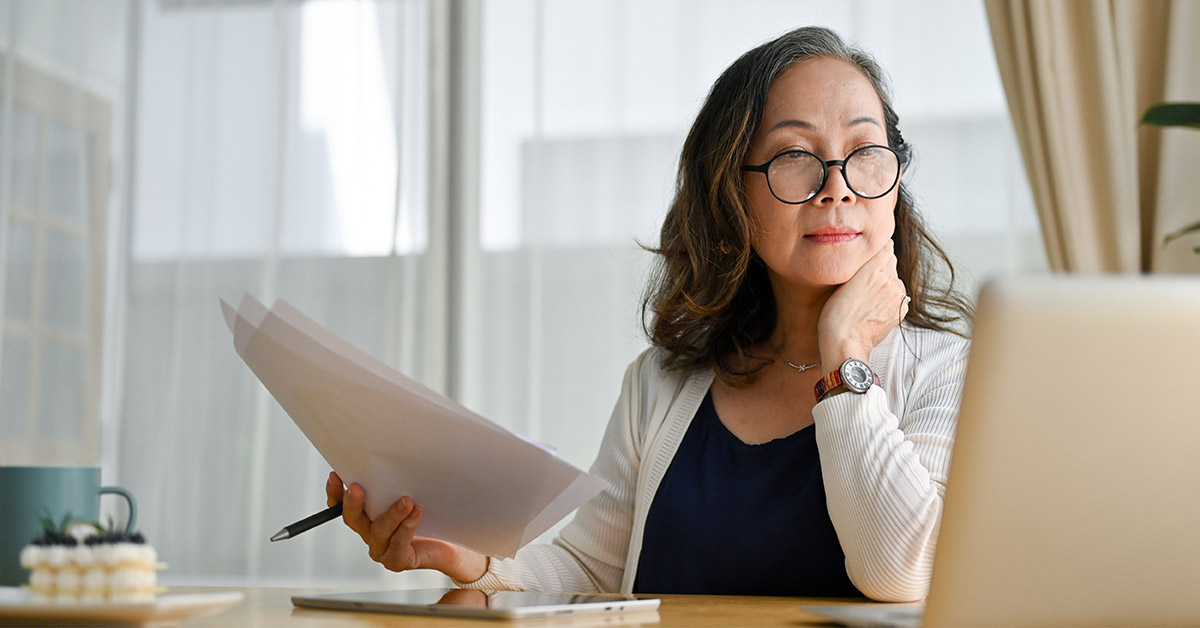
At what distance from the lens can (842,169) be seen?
140 centimetres

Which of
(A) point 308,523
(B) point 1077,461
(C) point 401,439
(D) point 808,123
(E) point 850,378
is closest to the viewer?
(B) point 1077,461

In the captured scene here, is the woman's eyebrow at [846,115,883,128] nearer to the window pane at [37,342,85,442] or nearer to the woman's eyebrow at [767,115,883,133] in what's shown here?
the woman's eyebrow at [767,115,883,133]

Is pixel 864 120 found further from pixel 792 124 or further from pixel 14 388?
pixel 14 388

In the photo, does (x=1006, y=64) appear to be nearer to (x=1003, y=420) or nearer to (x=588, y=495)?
(x=588, y=495)

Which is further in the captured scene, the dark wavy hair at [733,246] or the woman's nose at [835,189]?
the dark wavy hair at [733,246]

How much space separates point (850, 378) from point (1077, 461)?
62 centimetres

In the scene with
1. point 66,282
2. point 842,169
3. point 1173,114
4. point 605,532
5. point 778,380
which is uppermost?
point 1173,114

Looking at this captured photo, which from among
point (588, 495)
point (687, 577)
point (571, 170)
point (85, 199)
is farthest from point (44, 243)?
point (588, 495)

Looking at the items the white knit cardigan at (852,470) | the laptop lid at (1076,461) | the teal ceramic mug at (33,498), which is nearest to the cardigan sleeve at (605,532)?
the white knit cardigan at (852,470)

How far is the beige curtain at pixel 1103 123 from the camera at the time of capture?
2.23 m

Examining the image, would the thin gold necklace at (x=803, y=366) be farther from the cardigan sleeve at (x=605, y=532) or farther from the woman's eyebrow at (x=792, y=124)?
the woman's eyebrow at (x=792, y=124)

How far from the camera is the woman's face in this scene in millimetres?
1399

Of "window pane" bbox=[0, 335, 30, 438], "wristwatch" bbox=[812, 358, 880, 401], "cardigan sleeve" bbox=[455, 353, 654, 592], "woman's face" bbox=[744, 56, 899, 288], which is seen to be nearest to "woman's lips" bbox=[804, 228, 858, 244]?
"woman's face" bbox=[744, 56, 899, 288]

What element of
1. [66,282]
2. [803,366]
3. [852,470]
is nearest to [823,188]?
[803,366]
